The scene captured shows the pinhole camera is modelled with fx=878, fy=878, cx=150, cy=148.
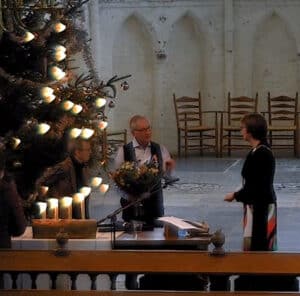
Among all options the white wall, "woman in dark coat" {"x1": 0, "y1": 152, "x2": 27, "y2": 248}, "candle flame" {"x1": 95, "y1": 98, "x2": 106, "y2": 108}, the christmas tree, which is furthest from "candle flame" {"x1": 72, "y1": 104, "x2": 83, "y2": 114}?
the white wall

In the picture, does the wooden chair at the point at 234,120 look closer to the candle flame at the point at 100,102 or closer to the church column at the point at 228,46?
the church column at the point at 228,46

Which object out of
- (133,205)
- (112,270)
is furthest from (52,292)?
(133,205)

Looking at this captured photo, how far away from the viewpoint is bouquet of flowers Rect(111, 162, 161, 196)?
18.2 ft

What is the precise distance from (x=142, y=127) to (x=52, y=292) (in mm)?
2726

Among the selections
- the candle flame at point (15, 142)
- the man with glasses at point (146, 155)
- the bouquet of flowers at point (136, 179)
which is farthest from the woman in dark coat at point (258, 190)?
the candle flame at point (15, 142)

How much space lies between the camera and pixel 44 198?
607cm

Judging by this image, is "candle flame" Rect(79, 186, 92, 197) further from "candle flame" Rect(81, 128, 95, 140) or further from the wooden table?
the wooden table

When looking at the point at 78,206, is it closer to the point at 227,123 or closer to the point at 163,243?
the point at 163,243

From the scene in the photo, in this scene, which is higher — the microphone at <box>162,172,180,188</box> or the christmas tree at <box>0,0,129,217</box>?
the christmas tree at <box>0,0,129,217</box>

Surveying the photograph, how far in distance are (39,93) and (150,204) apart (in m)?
1.16

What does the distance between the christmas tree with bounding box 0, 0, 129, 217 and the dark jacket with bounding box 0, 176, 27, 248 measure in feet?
2.63

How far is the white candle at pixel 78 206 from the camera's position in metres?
5.72

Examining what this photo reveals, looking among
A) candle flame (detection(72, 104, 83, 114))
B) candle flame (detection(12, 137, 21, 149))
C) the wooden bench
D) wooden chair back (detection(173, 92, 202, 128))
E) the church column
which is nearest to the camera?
the wooden bench

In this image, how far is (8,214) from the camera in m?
4.67
